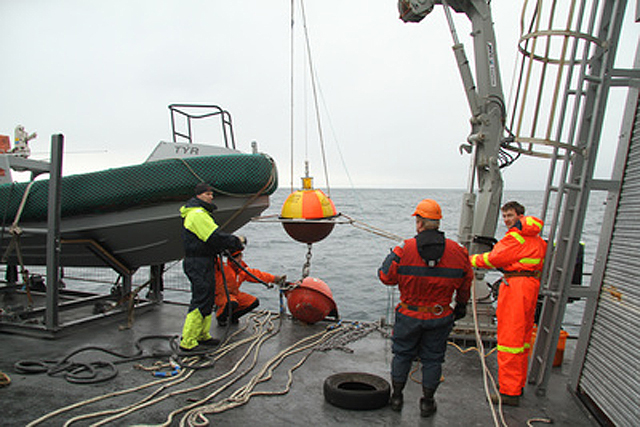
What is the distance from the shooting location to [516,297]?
3.43 m

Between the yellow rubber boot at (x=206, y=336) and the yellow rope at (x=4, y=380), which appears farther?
the yellow rubber boot at (x=206, y=336)

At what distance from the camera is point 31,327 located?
4.70 metres

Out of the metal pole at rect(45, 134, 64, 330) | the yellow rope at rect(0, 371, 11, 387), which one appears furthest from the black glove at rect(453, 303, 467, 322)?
the metal pole at rect(45, 134, 64, 330)

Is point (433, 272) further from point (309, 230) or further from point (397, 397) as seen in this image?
point (309, 230)

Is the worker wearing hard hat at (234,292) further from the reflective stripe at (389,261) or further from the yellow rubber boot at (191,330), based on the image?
the reflective stripe at (389,261)

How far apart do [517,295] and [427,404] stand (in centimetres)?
106

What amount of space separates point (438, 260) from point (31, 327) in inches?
165

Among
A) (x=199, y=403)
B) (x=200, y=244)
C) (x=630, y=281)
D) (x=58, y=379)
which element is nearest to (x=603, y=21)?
(x=630, y=281)

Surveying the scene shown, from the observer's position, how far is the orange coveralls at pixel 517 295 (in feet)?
11.1

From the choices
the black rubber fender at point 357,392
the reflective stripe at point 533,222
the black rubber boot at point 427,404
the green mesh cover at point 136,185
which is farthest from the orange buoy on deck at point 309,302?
the reflective stripe at point 533,222

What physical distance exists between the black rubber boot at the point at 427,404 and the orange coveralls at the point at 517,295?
0.59 metres

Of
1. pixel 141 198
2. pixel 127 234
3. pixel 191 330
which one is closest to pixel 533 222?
pixel 191 330

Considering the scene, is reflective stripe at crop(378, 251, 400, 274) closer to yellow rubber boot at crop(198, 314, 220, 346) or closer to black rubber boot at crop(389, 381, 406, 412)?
black rubber boot at crop(389, 381, 406, 412)

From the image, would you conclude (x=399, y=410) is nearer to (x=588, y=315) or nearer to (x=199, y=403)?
(x=199, y=403)
